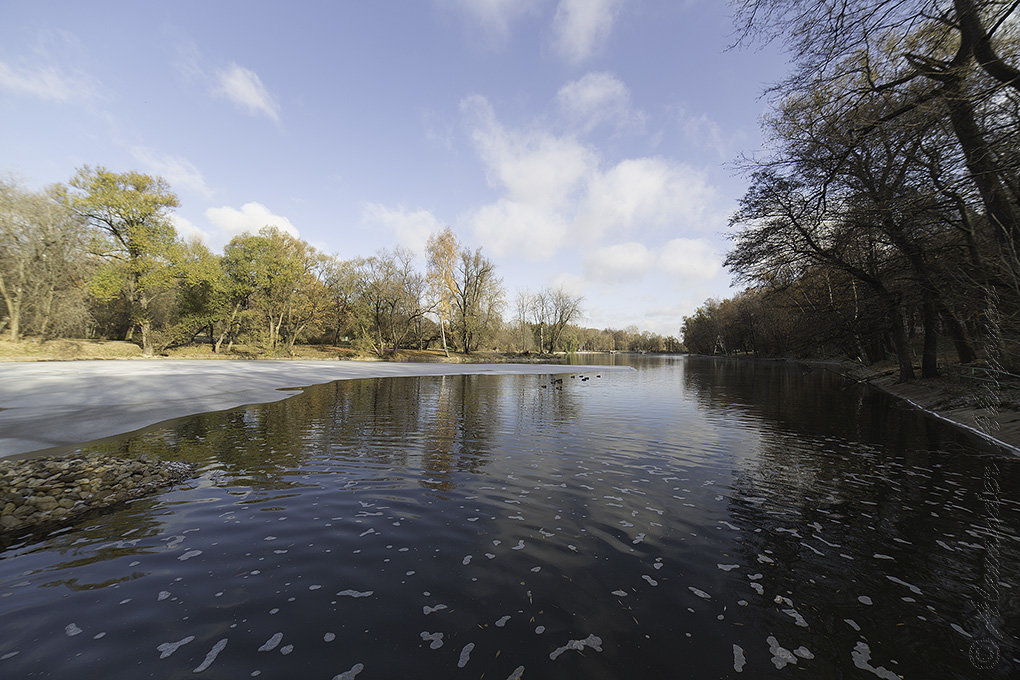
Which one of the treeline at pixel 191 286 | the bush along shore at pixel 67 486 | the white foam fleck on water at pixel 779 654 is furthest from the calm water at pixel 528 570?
the treeline at pixel 191 286

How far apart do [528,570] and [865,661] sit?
3281 mm

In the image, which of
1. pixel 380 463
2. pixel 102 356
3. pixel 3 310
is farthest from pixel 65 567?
pixel 3 310

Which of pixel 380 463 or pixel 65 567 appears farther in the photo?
pixel 380 463

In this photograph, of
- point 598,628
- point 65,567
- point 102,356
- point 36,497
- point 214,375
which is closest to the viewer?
point 598,628

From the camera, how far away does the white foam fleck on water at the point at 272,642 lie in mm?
3410

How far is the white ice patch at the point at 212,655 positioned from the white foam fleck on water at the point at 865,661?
569 centimetres

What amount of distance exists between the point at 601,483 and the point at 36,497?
973cm

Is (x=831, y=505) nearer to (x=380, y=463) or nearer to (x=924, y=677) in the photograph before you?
(x=924, y=677)

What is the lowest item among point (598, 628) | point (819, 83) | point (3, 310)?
point (598, 628)

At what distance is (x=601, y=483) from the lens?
25.8ft

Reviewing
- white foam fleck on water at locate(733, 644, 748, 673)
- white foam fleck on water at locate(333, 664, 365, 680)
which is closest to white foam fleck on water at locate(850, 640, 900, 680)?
white foam fleck on water at locate(733, 644, 748, 673)

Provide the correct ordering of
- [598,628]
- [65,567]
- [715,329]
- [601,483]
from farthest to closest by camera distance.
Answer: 1. [715,329]
2. [601,483]
3. [65,567]
4. [598,628]

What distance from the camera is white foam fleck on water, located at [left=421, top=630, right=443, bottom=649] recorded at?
11.4ft

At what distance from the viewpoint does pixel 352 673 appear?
310 cm
